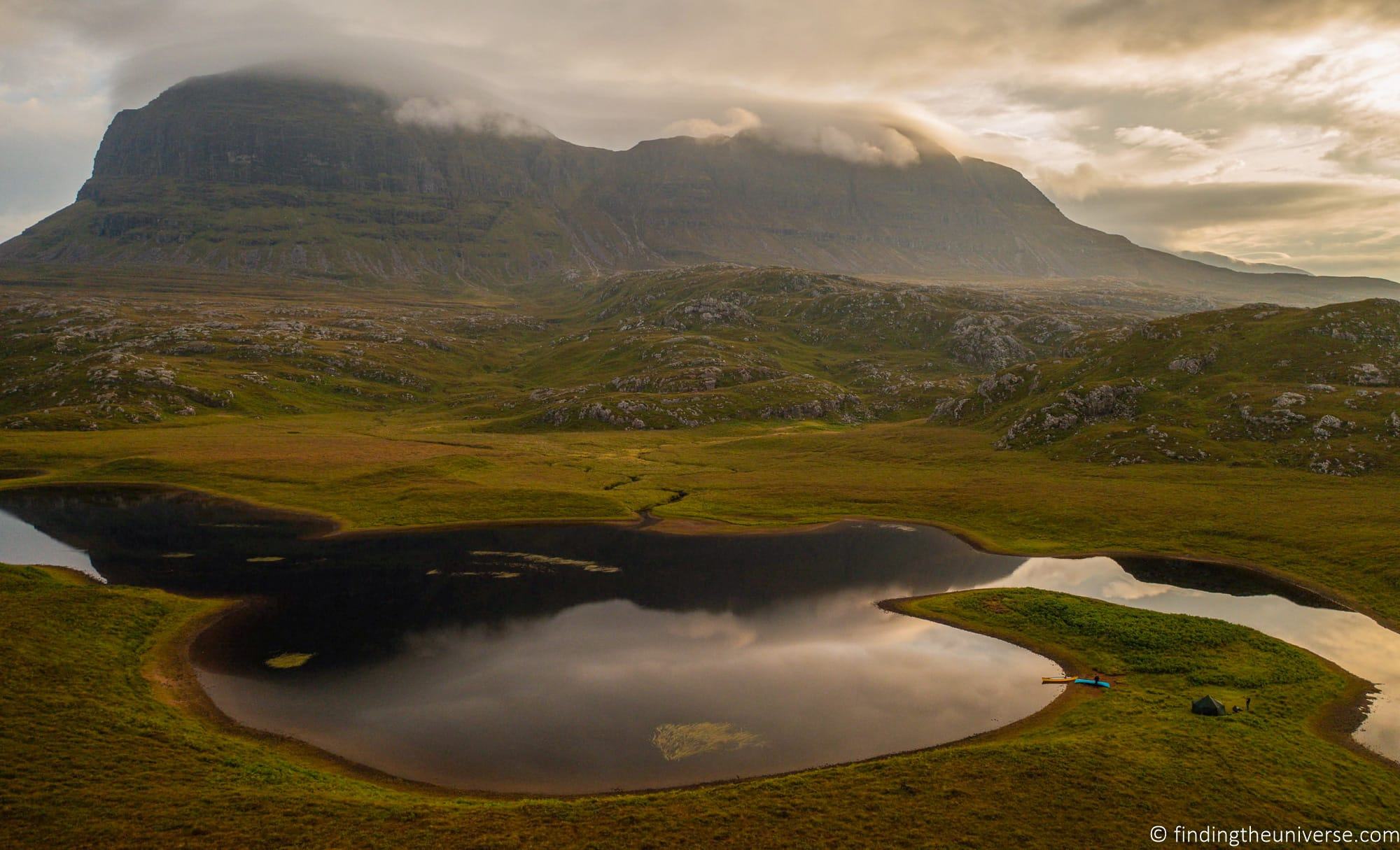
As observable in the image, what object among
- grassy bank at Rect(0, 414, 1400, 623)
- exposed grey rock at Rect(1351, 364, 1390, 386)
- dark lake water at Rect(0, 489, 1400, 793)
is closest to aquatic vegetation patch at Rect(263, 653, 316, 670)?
dark lake water at Rect(0, 489, 1400, 793)

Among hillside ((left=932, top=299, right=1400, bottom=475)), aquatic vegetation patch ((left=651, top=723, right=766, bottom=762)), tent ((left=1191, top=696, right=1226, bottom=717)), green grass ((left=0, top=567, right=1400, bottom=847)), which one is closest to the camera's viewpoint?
green grass ((left=0, top=567, right=1400, bottom=847))

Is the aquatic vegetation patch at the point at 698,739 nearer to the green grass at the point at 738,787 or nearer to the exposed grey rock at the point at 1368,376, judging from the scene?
the green grass at the point at 738,787

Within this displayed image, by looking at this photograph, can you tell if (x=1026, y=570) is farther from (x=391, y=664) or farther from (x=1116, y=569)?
(x=391, y=664)

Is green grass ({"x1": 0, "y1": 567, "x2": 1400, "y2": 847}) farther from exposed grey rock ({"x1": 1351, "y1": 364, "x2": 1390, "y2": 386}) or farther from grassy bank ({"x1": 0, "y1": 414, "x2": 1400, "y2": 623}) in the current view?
exposed grey rock ({"x1": 1351, "y1": 364, "x2": 1390, "y2": 386})

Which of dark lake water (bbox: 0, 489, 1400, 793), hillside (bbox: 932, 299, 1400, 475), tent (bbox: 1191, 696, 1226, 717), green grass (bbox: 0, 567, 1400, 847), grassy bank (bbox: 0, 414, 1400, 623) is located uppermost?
hillside (bbox: 932, 299, 1400, 475)

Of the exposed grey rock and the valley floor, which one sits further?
the exposed grey rock

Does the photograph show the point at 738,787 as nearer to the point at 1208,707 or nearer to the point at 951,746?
the point at 951,746

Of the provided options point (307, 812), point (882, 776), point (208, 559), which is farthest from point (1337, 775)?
point (208, 559)
